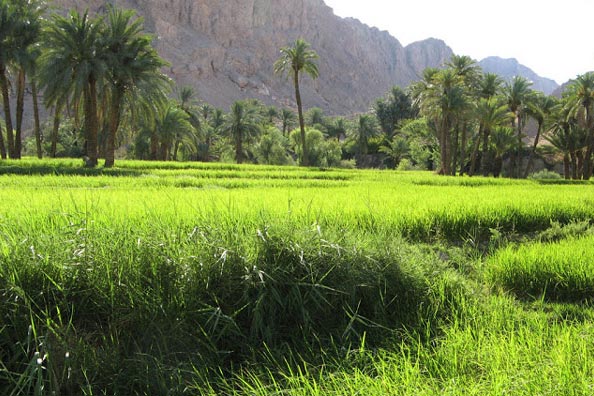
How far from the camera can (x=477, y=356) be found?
3.73m

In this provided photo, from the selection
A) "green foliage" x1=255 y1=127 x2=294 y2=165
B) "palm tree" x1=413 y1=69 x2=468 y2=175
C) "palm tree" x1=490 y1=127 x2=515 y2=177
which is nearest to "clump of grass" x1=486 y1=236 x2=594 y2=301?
"palm tree" x1=413 y1=69 x2=468 y2=175

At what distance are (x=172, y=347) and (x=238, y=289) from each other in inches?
35.5

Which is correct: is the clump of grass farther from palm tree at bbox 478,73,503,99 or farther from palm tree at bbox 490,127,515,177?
palm tree at bbox 490,127,515,177

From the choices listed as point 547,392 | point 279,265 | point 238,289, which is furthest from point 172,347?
point 547,392

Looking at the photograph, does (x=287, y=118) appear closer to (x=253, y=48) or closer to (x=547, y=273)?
(x=547, y=273)

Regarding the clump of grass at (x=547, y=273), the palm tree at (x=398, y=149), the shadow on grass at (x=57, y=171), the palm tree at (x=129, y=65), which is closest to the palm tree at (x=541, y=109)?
the palm tree at (x=398, y=149)

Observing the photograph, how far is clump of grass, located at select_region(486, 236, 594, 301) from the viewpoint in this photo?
18.7 ft

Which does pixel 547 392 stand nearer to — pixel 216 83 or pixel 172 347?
pixel 172 347

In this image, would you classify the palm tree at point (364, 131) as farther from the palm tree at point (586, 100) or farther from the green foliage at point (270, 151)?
the palm tree at point (586, 100)

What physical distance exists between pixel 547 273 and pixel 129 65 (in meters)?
24.5

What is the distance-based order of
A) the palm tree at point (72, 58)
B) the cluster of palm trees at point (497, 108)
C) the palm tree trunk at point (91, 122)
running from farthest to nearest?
the cluster of palm trees at point (497, 108) → the palm tree trunk at point (91, 122) → the palm tree at point (72, 58)

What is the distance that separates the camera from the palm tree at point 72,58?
22516mm

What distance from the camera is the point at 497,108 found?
36.4 meters

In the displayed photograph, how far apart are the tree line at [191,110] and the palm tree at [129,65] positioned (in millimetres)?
66
